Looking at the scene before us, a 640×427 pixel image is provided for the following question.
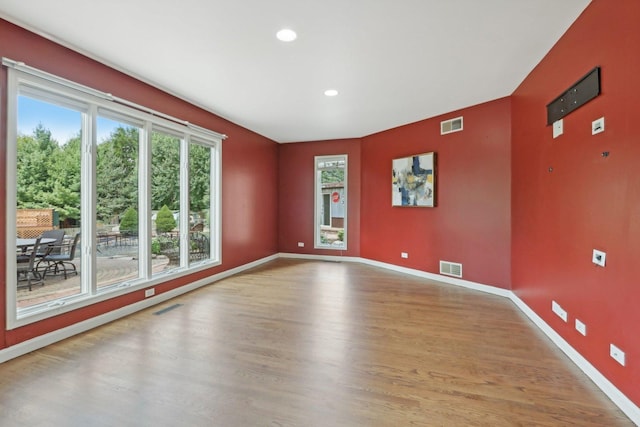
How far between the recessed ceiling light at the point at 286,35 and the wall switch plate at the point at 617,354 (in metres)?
3.36

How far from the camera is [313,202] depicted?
7.18 meters

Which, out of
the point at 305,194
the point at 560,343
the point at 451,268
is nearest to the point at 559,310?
the point at 560,343

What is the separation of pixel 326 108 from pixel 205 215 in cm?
265

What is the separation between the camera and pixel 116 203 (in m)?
Answer: 3.53

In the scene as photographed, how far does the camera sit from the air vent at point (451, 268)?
4.81m

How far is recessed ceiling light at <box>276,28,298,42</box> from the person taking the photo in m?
2.63

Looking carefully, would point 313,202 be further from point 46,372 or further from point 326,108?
point 46,372

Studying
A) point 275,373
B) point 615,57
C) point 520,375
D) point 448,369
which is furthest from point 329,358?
point 615,57

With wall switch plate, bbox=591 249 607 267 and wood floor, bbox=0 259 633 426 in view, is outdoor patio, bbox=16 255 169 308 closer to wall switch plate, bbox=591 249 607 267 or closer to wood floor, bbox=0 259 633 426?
wood floor, bbox=0 259 633 426

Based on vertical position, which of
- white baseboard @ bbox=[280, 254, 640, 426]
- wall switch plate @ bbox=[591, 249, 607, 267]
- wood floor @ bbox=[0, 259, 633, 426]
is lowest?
wood floor @ bbox=[0, 259, 633, 426]

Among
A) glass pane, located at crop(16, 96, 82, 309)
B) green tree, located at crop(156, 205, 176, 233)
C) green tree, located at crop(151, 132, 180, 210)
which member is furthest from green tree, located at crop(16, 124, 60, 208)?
green tree, located at crop(156, 205, 176, 233)

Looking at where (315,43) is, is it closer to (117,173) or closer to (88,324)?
(117,173)

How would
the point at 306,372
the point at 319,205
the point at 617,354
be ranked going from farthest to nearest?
1. the point at 319,205
2. the point at 306,372
3. the point at 617,354

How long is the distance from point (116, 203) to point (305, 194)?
4.26 m
